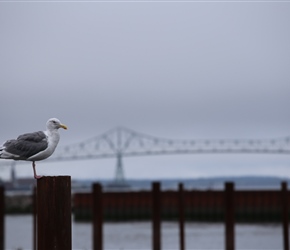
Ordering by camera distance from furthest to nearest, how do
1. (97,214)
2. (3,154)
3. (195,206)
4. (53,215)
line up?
(195,206), (97,214), (3,154), (53,215)

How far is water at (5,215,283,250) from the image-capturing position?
25.8 meters

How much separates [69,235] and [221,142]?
115386 millimetres

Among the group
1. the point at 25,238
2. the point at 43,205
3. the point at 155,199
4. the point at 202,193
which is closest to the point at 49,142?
the point at 43,205

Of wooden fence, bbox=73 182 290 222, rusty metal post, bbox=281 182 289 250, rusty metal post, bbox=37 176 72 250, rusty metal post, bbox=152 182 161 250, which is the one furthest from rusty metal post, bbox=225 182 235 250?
wooden fence, bbox=73 182 290 222

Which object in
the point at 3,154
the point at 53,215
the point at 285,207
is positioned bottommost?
the point at 53,215

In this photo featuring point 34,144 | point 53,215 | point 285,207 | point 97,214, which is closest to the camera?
point 53,215

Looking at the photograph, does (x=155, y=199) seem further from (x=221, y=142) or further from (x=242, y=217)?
(x=221, y=142)

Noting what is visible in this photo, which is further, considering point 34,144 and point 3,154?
point 34,144

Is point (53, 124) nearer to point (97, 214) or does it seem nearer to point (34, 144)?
point (34, 144)

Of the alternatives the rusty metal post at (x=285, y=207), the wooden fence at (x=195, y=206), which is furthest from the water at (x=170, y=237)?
the rusty metal post at (x=285, y=207)

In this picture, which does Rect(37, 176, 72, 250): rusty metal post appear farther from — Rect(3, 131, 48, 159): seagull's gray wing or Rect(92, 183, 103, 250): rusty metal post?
Rect(92, 183, 103, 250): rusty metal post

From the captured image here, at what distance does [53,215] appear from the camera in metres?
4.71

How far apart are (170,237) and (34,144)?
2368 centimetres

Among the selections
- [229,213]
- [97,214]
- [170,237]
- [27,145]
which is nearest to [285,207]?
[229,213]
